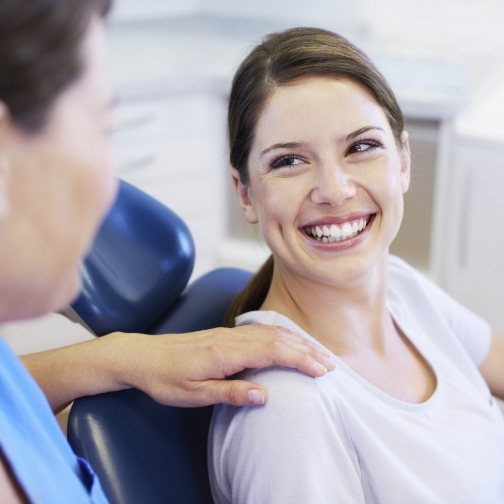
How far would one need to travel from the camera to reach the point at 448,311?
1.46 metres

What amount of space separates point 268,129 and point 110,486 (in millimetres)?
506

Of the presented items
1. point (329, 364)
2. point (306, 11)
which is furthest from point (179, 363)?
point (306, 11)

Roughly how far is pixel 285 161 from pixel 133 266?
0.91 ft

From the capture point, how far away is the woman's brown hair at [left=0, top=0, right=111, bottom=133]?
573 millimetres

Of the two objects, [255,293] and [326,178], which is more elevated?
[326,178]

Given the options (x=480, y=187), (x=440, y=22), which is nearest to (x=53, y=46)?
(x=480, y=187)

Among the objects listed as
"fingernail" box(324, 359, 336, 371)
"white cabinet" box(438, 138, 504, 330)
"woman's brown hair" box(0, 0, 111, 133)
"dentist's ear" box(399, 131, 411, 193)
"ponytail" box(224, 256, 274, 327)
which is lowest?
"white cabinet" box(438, 138, 504, 330)

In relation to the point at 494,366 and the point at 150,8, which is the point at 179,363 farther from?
the point at 150,8

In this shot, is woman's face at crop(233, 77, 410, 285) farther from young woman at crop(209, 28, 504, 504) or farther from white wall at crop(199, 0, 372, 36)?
white wall at crop(199, 0, 372, 36)

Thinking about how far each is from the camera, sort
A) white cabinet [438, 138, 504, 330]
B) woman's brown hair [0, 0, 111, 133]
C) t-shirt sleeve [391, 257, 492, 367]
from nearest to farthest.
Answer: woman's brown hair [0, 0, 111, 133] < t-shirt sleeve [391, 257, 492, 367] < white cabinet [438, 138, 504, 330]

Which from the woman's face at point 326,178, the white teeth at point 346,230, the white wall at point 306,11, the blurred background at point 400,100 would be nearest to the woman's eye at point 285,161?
the woman's face at point 326,178

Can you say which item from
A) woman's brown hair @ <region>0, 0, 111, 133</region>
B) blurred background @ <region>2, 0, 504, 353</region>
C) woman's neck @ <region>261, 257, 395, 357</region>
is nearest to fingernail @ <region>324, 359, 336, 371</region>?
woman's neck @ <region>261, 257, 395, 357</region>

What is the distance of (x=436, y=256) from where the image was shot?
8.63 ft

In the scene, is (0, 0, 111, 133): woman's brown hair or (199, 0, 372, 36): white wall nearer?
(0, 0, 111, 133): woman's brown hair
